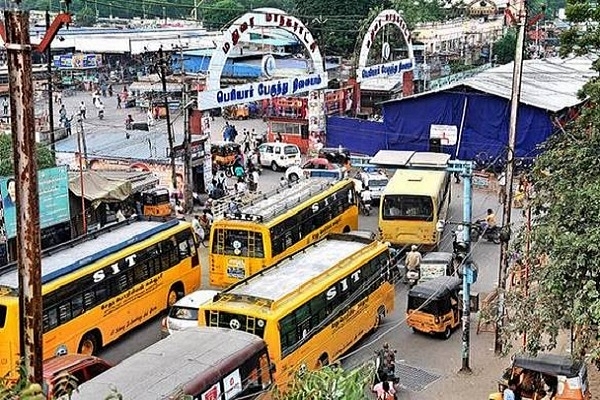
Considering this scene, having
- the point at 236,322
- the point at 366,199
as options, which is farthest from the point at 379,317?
the point at 366,199

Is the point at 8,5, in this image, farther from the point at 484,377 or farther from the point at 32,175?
the point at 484,377

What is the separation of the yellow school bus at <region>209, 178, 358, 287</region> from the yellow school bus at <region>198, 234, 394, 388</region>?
6.12 feet

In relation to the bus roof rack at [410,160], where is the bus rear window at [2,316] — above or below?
below

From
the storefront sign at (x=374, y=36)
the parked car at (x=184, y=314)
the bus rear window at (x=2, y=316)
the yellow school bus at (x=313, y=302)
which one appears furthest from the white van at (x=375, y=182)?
the bus rear window at (x=2, y=316)

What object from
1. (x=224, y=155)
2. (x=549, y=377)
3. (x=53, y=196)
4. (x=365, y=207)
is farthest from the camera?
(x=224, y=155)

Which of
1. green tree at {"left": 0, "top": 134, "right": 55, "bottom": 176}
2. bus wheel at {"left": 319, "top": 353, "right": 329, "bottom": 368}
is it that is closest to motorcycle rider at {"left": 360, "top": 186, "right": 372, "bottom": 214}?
green tree at {"left": 0, "top": 134, "right": 55, "bottom": 176}

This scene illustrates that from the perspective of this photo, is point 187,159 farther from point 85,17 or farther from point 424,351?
point 85,17

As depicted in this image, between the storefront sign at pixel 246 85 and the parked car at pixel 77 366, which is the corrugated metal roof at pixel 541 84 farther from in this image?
the parked car at pixel 77 366

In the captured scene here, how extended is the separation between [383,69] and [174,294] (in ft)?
69.5

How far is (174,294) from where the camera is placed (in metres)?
19.5

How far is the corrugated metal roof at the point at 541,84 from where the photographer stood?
35.2m

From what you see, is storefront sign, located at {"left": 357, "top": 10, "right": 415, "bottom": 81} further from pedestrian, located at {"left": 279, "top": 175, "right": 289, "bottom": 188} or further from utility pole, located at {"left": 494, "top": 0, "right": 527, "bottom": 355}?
utility pole, located at {"left": 494, "top": 0, "right": 527, "bottom": 355}

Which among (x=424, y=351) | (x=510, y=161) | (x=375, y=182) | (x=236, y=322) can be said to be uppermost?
(x=510, y=161)

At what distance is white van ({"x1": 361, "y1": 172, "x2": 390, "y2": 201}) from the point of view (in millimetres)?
29158
